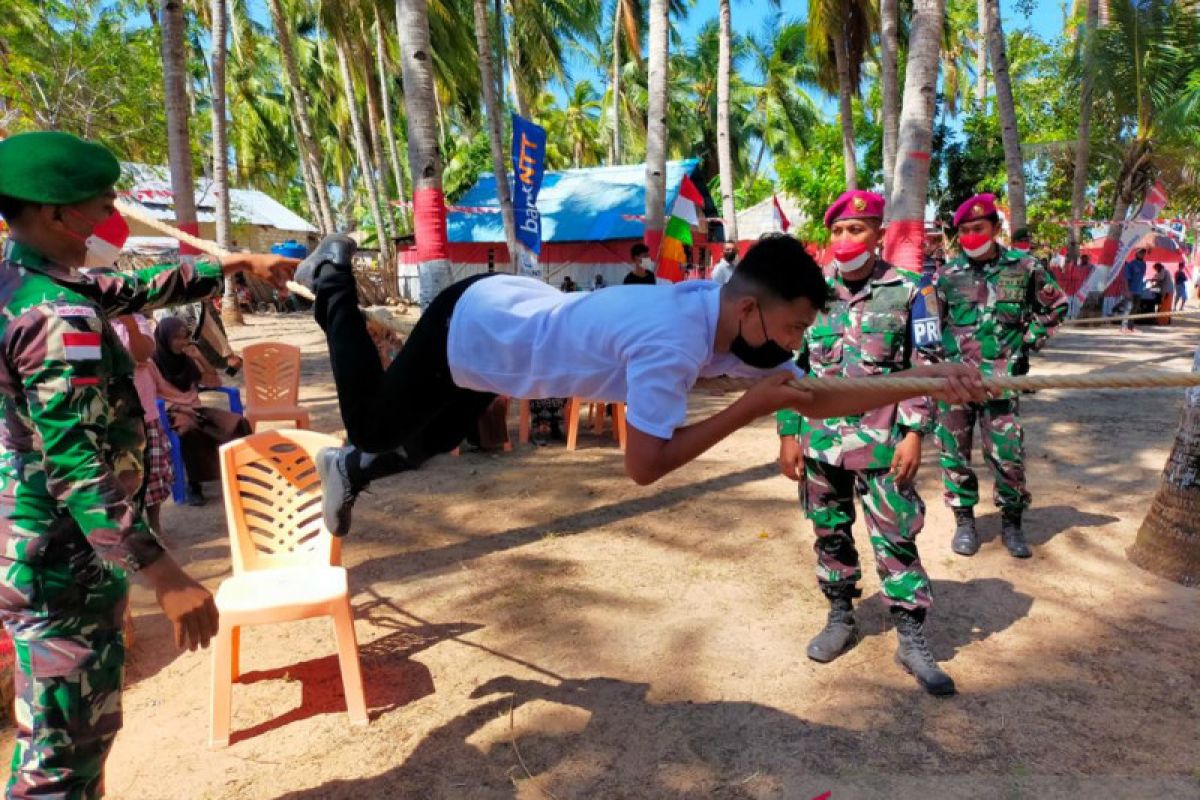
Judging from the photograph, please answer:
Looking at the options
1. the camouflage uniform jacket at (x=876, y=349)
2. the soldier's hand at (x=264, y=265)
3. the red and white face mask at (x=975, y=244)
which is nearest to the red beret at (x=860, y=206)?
the camouflage uniform jacket at (x=876, y=349)

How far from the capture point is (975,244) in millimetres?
4504

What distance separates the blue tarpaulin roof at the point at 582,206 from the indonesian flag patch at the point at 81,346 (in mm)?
20706

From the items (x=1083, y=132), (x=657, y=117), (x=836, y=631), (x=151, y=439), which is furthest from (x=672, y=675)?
(x=1083, y=132)

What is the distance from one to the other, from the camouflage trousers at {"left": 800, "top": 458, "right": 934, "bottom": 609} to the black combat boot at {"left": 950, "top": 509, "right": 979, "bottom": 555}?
1.54 metres

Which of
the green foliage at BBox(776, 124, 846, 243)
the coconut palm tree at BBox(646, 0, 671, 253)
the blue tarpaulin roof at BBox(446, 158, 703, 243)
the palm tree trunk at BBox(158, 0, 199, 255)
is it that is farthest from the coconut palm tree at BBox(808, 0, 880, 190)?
the palm tree trunk at BBox(158, 0, 199, 255)

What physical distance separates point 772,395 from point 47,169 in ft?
6.37

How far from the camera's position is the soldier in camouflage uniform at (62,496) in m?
1.71

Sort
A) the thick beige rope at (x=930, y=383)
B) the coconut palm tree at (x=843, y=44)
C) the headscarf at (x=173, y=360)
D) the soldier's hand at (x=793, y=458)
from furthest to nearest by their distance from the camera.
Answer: the coconut palm tree at (x=843, y=44) < the headscarf at (x=173, y=360) < the soldier's hand at (x=793, y=458) < the thick beige rope at (x=930, y=383)

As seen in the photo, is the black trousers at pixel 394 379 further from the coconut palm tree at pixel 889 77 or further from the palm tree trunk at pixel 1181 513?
the coconut palm tree at pixel 889 77

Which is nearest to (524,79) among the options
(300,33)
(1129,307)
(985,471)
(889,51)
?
(300,33)

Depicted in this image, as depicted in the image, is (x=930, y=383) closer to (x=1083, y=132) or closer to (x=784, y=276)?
(x=784, y=276)

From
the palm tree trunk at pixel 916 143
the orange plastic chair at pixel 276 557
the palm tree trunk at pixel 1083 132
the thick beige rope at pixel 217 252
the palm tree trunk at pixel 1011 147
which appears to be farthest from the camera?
the palm tree trunk at pixel 1083 132

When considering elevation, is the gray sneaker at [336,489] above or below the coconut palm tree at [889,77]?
below

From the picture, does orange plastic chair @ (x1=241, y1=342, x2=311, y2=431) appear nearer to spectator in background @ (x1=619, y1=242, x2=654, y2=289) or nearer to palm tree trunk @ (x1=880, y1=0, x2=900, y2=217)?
spectator in background @ (x1=619, y1=242, x2=654, y2=289)
